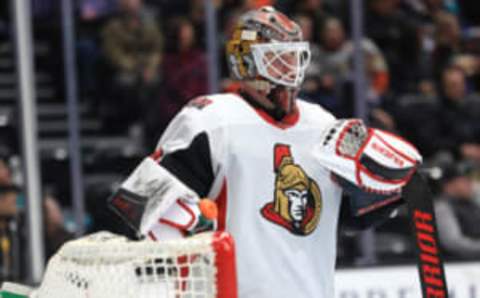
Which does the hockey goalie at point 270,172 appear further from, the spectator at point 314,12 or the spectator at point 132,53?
the spectator at point 314,12

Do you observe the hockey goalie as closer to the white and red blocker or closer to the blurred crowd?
the white and red blocker

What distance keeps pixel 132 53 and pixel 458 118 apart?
1.60 m

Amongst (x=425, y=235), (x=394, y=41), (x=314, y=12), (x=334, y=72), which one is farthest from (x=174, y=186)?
(x=394, y=41)

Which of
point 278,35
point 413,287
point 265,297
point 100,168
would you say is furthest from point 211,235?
point 100,168

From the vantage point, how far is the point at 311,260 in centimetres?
312

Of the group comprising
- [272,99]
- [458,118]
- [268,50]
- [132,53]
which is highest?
[132,53]

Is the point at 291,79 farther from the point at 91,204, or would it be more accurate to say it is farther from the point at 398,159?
the point at 91,204

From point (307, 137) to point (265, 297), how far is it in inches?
15.3

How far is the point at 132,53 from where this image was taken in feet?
21.1

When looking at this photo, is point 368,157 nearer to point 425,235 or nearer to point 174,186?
point 425,235

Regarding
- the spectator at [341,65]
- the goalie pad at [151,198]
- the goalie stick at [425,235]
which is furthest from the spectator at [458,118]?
the goalie pad at [151,198]

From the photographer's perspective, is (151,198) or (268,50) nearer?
(151,198)

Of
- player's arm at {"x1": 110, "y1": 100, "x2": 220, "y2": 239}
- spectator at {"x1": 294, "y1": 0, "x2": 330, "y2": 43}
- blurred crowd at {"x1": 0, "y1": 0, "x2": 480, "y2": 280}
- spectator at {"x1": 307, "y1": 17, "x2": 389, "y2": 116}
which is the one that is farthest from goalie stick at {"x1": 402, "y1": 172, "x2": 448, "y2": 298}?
spectator at {"x1": 294, "y1": 0, "x2": 330, "y2": 43}

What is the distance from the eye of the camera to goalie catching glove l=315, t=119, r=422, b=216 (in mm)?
2939
